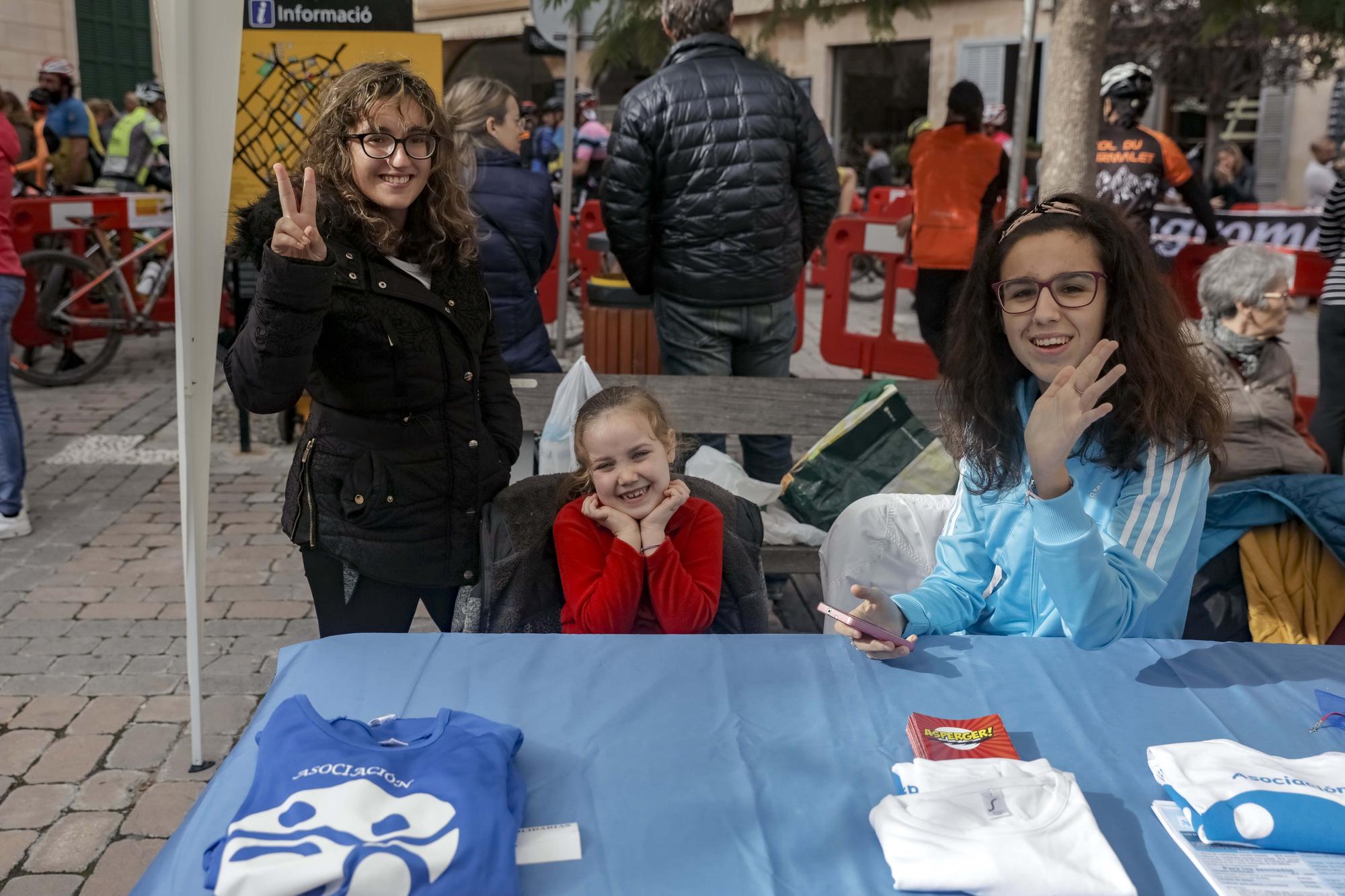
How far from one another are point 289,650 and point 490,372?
1.02 m

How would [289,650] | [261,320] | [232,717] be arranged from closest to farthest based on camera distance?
1. [289,650]
2. [261,320]
3. [232,717]

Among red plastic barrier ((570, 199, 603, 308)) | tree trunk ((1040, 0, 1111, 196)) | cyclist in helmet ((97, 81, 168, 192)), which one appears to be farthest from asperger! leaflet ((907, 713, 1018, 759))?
cyclist in helmet ((97, 81, 168, 192))

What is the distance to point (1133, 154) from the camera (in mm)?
7090

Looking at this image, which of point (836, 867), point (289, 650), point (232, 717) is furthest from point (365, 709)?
point (232, 717)

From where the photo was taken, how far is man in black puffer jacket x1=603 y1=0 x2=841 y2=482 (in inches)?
188

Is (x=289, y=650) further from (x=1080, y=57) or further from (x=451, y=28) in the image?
(x=451, y=28)

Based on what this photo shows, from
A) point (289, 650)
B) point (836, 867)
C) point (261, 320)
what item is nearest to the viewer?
point (836, 867)

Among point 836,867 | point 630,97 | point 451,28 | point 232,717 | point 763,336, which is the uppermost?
point 451,28

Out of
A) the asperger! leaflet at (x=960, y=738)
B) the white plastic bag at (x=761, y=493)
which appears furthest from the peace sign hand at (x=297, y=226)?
the white plastic bag at (x=761, y=493)

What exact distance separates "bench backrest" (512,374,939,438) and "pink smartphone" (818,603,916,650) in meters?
2.18

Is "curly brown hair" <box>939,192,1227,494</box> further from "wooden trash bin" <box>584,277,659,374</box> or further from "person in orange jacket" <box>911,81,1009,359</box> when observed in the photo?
"person in orange jacket" <box>911,81,1009,359</box>

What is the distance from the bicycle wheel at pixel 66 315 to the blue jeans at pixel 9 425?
322cm

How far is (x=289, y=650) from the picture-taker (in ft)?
6.98

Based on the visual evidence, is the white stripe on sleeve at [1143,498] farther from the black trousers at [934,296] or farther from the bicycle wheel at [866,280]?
the bicycle wheel at [866,280]
